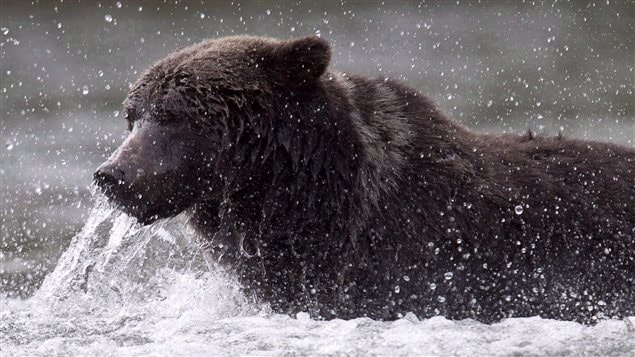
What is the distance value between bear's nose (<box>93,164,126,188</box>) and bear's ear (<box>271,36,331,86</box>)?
38.3 inches

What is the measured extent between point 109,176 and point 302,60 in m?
1.12

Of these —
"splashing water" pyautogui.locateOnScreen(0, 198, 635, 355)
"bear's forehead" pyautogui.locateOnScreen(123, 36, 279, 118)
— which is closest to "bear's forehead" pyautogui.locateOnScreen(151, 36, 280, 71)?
"bear's forehead" pyautogui.locateOnScreen(123, 36, 279, 118)

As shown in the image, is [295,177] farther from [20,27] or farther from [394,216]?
[20,27]

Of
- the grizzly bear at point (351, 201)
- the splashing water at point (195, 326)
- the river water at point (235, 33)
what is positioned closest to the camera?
the splashing water at point (195, 326)

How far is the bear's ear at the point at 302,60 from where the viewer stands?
566 cm

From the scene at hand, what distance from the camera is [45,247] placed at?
9.77m

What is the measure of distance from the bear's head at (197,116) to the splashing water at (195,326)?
1.12ft

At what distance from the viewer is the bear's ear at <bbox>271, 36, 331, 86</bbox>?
5.66 metres

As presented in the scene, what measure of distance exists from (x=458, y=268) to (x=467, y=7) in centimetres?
817

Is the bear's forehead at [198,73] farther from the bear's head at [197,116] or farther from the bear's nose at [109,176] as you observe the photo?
the bear's nose at [109,176]

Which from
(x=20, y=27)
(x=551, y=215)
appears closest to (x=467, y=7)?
(x=20, y=27)

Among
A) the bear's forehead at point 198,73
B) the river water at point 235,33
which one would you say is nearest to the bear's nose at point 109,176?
the bear's forehead at point 198,73

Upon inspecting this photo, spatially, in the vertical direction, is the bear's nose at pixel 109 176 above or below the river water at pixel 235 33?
below

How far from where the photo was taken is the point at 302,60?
18.5 feet
